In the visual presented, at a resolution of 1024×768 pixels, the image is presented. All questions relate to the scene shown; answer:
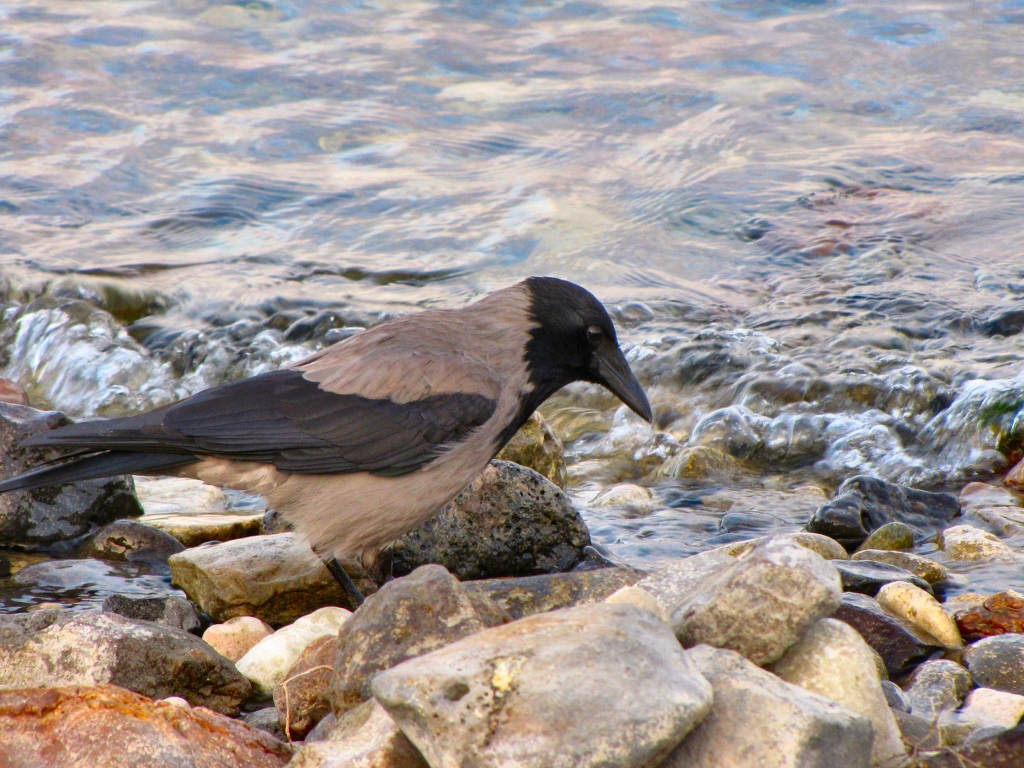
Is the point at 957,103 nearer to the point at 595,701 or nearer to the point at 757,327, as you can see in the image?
the point at 757,327

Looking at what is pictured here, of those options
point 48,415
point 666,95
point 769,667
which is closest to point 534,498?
point 769,667

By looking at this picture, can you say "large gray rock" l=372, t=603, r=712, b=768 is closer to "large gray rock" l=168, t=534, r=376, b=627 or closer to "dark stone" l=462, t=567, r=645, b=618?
"dark stone" l=462, t=567, r=645, b=618

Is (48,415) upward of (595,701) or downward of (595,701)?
downward

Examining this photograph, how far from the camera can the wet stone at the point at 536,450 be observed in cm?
630

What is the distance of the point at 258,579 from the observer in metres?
4.96

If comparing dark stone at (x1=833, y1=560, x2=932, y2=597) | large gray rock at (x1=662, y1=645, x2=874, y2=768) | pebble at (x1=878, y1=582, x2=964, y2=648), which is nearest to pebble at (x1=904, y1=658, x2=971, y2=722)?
pebble at (x1=878, y1=582, x2=964, y2=648)

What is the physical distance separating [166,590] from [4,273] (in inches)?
306

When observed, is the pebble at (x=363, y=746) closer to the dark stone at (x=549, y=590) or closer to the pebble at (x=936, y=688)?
the dark stone at (x=549, y=590)

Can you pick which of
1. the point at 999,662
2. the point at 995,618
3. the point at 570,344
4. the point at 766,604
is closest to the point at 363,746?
the point at 766,604

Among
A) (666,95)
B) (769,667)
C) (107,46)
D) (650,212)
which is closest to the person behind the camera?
(769,667)

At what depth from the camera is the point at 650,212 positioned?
11.7 metres

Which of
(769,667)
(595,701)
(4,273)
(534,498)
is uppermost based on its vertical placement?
(595,701)

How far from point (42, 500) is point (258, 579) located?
65.5 inches

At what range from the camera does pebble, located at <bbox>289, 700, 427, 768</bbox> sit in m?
2.80
